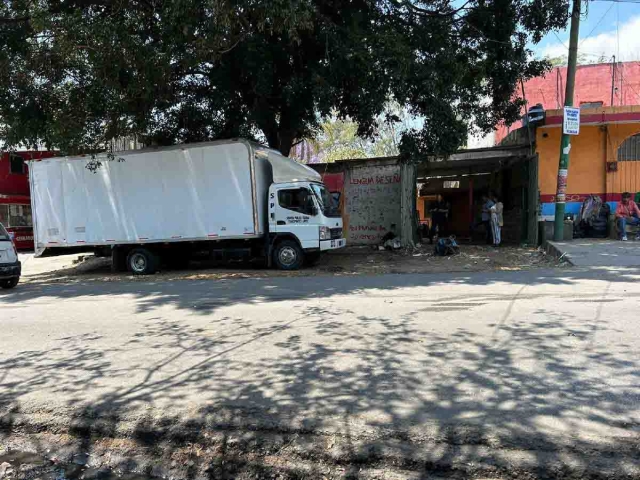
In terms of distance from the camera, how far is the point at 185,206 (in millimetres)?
13375

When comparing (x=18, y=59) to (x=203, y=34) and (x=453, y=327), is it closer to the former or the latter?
(x=203, y=34)

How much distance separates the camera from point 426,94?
12.3 metres

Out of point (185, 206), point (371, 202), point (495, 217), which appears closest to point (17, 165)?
point (185, 206)

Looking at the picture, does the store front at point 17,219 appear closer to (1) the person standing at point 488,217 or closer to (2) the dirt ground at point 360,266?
(2) the dirt ground at point 360,266

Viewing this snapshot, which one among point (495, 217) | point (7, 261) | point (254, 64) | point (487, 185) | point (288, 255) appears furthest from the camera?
point (487, 185)

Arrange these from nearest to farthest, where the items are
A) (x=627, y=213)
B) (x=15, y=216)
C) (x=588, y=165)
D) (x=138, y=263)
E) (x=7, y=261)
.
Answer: (x=7, y=261) → (x=138, y=263) → (x=627, y=213) → (x=588, y=165) → (x=15, y=216)

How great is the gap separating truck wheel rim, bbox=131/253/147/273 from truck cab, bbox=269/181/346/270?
3793mm

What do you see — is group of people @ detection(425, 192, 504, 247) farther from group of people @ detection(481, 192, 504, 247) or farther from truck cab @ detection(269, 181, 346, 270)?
truck cab @ detection(269, 181, 346, 270)

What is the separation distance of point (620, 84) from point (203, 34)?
25122mm

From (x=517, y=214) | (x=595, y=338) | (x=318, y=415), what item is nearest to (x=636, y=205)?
(x=517, y=214)

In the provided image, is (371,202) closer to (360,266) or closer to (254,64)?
(360,266)

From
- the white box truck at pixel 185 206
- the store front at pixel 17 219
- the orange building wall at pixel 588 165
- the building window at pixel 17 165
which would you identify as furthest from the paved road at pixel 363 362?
the building window at pixel 17 165

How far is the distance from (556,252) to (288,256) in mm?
7291

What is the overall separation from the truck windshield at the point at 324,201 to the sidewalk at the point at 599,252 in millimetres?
6173
